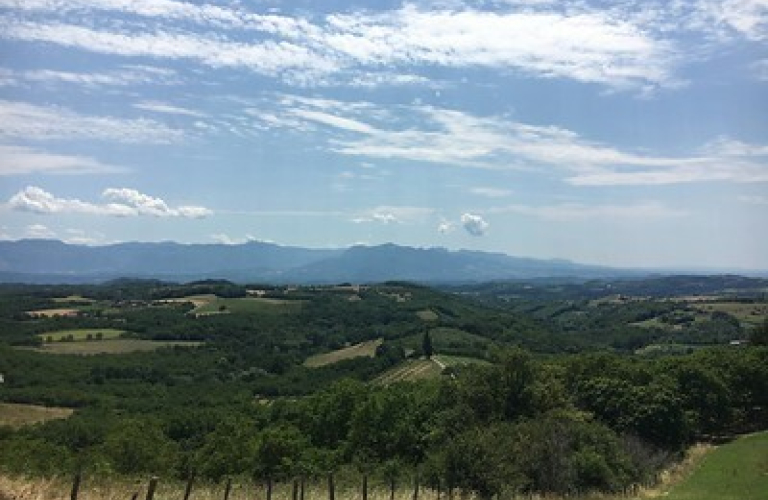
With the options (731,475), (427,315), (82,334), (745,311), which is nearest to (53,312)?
(82,334)

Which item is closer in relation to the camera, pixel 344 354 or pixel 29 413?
pixel 29 413

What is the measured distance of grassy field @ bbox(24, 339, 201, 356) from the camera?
135750mm

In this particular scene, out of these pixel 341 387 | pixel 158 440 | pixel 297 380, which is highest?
pixel 341 387

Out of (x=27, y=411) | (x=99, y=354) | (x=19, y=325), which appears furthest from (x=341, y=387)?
(x=19, y=325)

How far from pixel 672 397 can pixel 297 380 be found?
85920 mm

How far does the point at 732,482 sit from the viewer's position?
3038cm

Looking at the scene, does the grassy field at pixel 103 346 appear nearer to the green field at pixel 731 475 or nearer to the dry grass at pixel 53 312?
the dry grass at pixel 53 312

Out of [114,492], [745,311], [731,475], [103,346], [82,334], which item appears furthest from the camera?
[745,311]

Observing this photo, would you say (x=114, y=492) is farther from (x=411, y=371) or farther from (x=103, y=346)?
(x=103, y=346)

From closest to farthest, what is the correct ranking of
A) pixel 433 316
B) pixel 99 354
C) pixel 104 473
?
pixel 104 473
pixel 99 354
pixel 433 316

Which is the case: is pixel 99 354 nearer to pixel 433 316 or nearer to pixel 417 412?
pixel 433 316

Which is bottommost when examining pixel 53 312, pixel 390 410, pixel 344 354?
pixel 344 354

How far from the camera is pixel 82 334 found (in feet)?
493

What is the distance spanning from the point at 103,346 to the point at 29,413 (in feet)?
156
